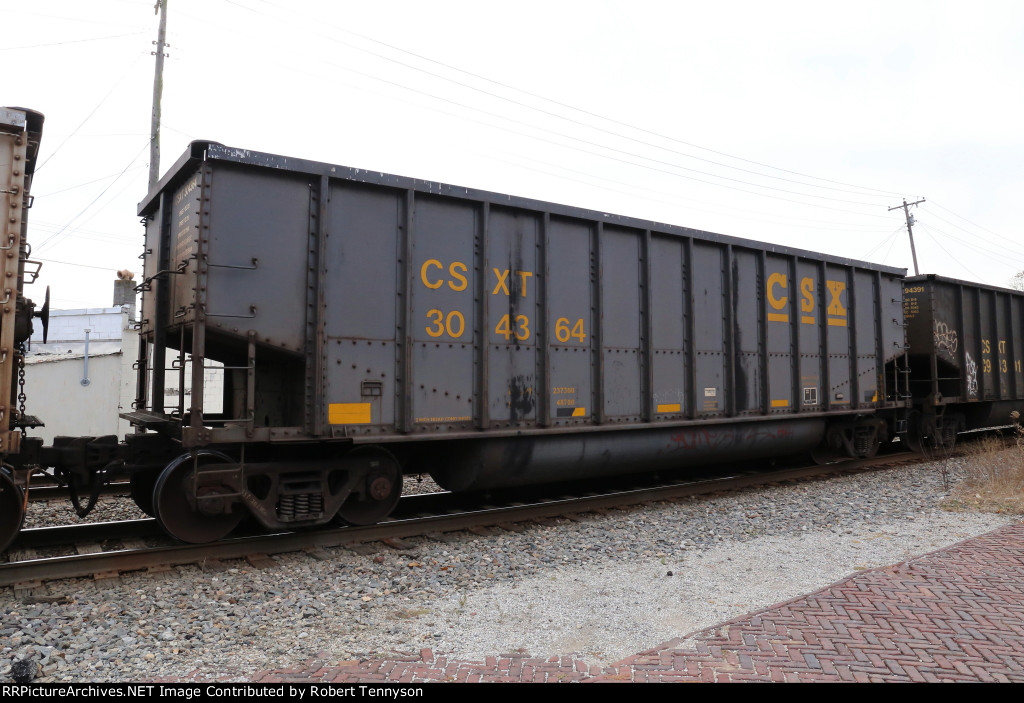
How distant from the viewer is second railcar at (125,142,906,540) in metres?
6.10

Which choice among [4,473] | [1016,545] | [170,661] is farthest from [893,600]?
[4,473]

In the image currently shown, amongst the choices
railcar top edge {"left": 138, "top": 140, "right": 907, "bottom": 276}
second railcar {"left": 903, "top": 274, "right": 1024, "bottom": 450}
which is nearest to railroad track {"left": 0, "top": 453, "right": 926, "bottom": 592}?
railcar top edge {"left": 138, "top": 140, "right": 907, "bottom": 276}

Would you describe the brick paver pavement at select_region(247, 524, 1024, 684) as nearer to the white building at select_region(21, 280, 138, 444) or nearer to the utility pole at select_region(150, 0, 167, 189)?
the white building at select_region(21, 280, 138, 444)

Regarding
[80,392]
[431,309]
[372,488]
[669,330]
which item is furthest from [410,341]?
[80,392]

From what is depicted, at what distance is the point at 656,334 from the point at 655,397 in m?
0.90

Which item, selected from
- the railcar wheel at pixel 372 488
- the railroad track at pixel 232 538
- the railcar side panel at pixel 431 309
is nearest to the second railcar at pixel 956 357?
the railcar side panel at pixel 431 309

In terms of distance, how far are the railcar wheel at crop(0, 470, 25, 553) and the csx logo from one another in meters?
9.97

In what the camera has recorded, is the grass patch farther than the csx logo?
No

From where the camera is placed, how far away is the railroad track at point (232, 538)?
17.8 ft

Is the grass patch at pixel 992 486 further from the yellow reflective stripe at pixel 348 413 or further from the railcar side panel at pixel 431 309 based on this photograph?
the yellow reflective stripe at pixel 348 413

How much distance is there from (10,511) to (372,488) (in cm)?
311

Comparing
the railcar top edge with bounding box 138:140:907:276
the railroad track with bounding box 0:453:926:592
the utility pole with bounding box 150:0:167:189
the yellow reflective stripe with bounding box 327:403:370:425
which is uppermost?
the utility pole with bounding box 150:0:167:189

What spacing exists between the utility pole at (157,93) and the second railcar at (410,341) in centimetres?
798

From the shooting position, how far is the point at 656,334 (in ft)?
29.7
